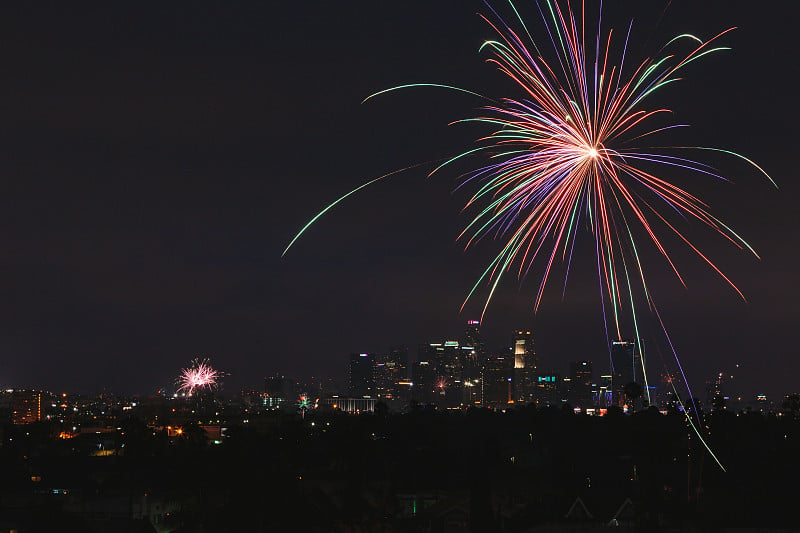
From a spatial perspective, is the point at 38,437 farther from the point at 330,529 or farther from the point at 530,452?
the point at 330,529

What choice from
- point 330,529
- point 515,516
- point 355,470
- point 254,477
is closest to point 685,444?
point 355,470

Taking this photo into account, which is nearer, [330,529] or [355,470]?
[330,529]

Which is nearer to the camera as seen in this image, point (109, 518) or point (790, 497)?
point (790, 497)

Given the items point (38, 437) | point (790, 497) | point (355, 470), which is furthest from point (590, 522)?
point (38, 437)

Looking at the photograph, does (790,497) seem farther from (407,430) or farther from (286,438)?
(407,430)

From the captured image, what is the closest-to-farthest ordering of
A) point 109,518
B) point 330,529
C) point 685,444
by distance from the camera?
point 330,529 < point 109,518 < point 685,444

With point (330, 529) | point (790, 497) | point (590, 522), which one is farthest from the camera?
point (790, 497)

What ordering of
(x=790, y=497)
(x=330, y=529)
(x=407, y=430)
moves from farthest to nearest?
(x=407, y=430), (x=790, y=497), (x=330, y=529)

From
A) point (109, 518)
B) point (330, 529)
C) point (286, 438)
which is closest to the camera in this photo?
point (330, 529)
